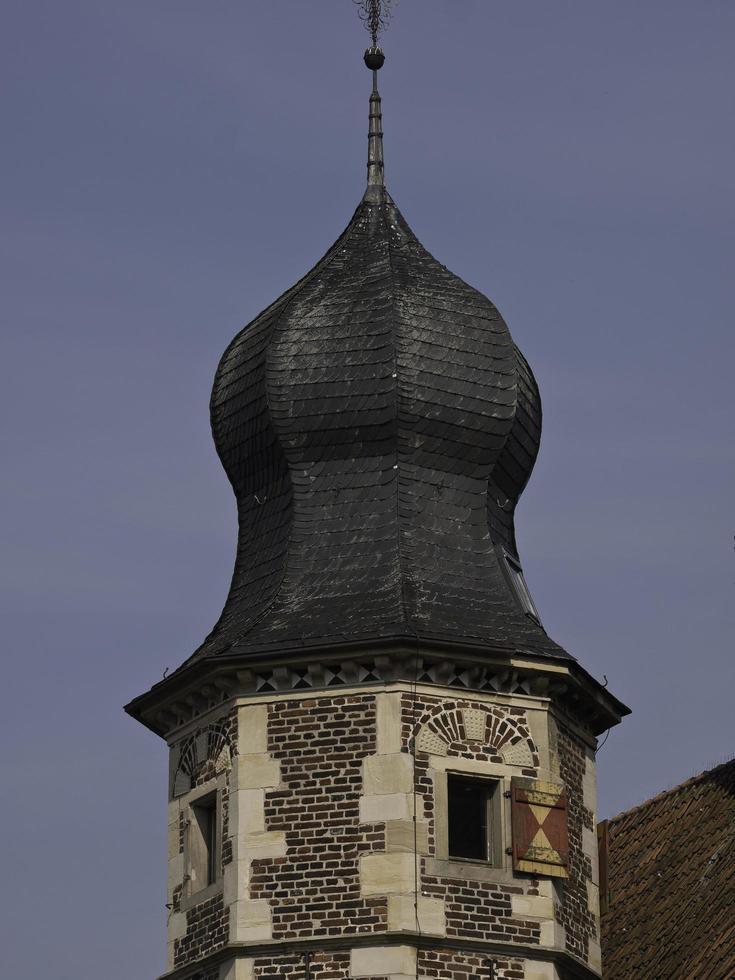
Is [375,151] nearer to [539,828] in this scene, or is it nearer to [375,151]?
[375,151]

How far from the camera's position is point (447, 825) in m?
29.2

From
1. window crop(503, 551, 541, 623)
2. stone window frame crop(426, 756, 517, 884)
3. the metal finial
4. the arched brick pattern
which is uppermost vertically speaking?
the metal finial

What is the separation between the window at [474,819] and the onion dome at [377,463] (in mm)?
1318

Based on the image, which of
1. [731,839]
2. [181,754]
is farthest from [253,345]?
[731,839]

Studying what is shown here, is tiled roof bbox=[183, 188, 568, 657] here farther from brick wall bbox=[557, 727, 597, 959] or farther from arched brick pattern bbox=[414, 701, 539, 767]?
brick wall bbox=[557, 727, 597, 959]

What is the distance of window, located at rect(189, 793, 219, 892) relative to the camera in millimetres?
30109

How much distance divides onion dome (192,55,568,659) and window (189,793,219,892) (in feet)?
4.87

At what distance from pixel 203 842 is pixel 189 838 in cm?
16

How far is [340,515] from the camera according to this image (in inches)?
1227

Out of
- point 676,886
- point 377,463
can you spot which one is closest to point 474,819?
point 377,463

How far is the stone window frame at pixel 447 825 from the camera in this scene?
95.0ft

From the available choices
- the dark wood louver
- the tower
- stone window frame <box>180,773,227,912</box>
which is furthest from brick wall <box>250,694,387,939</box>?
the dark wood louver

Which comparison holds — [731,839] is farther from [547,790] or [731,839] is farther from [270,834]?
[270,834]

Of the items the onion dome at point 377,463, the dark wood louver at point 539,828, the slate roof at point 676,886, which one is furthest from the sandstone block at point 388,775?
the slate roof at point 676,886
